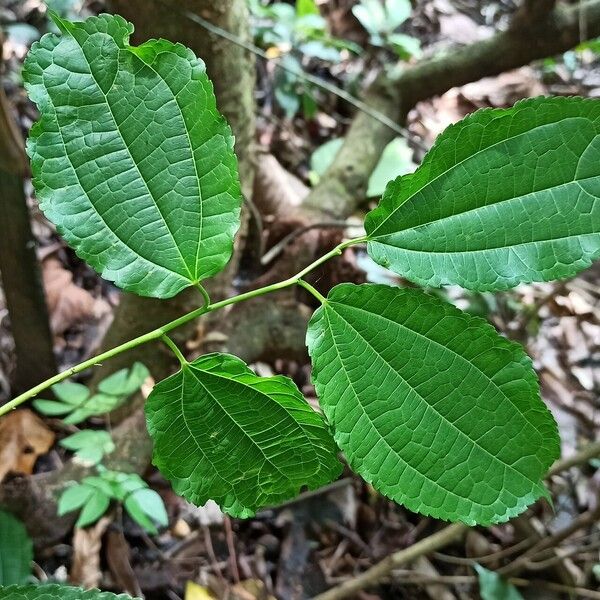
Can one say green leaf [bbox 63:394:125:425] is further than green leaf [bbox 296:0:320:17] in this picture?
No

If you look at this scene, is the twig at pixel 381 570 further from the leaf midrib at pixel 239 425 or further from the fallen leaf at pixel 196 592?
the leaf midrib at pixel 239 425

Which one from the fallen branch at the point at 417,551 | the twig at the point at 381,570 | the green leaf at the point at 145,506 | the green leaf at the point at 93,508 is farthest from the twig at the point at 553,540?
the green leaf at the point at 93,508

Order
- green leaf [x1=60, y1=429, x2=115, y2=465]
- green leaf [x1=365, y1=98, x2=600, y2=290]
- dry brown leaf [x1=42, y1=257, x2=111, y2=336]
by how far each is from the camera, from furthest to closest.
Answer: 1. dry brown leaf [x1=42, y1=257, x2=111, y2=336]
2. green leaf [x1=60, y1=429, x2=115, y2=465]
3. green leaf [x1=365, y1=98, x2=600, y2=290]

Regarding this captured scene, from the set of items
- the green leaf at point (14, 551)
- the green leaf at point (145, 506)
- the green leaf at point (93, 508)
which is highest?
the green leaf at point (93, 508)

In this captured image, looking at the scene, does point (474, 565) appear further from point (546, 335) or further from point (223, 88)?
point (223, 88)

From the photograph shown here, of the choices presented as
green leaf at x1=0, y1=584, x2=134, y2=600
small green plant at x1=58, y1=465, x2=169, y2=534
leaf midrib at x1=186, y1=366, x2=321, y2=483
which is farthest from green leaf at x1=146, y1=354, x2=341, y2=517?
small green plant at x1=58, y1=465, x2=169, y2=534

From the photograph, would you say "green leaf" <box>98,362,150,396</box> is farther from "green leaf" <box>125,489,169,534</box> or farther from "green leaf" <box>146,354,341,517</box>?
"green leaf" <box>146,354,341,517</box>

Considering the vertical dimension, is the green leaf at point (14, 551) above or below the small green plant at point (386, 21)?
below
